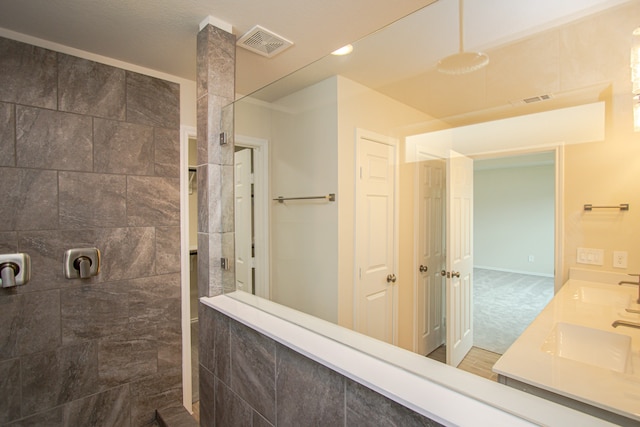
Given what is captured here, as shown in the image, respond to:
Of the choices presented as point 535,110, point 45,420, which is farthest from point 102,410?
point 535,110

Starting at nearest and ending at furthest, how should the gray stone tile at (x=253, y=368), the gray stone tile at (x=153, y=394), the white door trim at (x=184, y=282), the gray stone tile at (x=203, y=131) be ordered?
the gray stone tile at (x=253, y=368)
the gray stone tile at (x=203, y=131)
the gray stone tile at (x=153, y=394)
the white door trim at (x=184, y=282)

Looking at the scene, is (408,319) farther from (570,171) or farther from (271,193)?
(271,193)

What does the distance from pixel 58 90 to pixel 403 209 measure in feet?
7.65

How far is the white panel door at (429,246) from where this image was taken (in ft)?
5.52

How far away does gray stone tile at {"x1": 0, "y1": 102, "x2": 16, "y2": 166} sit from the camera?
1.64 metres

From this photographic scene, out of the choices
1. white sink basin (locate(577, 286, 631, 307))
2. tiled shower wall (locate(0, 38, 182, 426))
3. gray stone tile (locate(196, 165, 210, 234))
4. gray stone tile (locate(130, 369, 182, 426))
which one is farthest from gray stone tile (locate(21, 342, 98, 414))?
white sink basin (locate(577, 286, 631, 307))

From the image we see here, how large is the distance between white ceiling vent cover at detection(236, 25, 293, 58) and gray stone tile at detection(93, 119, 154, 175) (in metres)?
0.99

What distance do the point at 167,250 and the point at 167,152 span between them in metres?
0.75

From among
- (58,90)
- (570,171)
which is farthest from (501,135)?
(58,90)

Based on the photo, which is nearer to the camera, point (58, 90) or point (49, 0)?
point (49, 0)

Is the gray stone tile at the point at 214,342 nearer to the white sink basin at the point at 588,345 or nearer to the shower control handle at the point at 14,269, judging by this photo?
the shower control handle at the point at 14,269

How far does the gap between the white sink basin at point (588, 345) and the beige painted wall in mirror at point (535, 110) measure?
0.74ft

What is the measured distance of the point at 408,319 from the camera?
192 cm

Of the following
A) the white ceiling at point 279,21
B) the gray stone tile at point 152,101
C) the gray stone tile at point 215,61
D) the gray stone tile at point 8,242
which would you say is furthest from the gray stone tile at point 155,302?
the white ceiling at point 279,21
